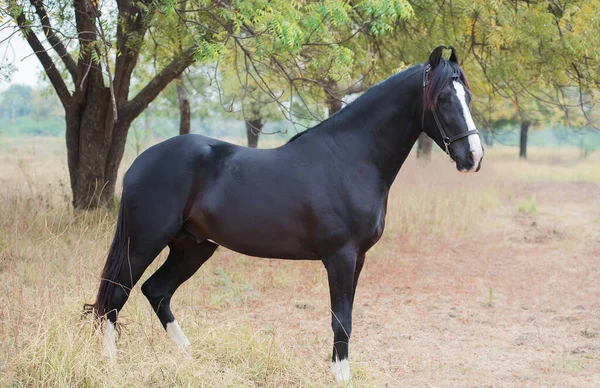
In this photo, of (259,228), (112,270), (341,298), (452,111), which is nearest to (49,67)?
(112,270)

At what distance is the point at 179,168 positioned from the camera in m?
4.00

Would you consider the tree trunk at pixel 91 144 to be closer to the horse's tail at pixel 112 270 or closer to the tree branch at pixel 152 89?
the tree branch at pixel 152 89

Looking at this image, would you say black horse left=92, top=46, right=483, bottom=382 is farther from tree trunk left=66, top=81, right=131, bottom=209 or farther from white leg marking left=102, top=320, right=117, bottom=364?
tree trunk left=66, top=81, right=131, bottom=209

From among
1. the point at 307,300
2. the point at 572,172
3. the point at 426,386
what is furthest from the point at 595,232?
the point at 572,172

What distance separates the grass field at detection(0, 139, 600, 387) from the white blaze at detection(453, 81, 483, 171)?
5.26 ft

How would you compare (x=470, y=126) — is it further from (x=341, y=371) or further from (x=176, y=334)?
(x=176, y=334)

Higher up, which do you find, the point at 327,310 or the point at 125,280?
the point at 125,280

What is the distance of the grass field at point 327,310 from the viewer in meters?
3.85

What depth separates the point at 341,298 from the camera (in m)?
3.84

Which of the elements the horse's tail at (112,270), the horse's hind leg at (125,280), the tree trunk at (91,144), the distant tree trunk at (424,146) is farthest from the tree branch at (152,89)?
the distant tree trunk at (424,146)

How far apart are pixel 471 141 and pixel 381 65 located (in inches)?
205

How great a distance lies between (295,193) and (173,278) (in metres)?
1.17

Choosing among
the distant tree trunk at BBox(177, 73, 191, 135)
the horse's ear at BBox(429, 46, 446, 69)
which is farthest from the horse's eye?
the distant tree trunk at BBox(177, 73, 191, 135)

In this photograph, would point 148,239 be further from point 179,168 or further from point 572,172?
point 572,172
